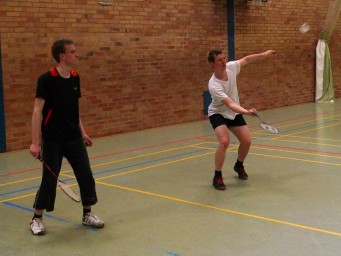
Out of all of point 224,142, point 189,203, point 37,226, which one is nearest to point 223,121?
point 224,142

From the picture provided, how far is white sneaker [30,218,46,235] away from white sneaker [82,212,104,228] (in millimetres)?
392

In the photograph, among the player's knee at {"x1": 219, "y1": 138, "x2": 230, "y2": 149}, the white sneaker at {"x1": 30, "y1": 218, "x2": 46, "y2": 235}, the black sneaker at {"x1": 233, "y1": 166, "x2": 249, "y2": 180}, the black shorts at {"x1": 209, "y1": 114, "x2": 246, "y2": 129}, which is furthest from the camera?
the black sneaker at {"x1": 233, "y1": 166, "x2": 249, "y2": 180}

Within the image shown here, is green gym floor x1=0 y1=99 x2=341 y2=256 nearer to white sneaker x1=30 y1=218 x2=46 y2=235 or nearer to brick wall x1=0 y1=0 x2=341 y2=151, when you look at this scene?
white sneaker x1=30 y1=218 x2=46 y2=235

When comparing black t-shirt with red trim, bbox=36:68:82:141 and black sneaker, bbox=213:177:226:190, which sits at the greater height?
black t-shirt with red trim, bbox=36:68:82:141

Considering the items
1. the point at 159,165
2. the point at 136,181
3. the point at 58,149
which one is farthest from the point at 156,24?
the point at 58,149

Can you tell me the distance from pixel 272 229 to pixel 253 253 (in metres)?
0.60

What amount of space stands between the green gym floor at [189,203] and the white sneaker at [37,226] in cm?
5

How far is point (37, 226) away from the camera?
15.0ft

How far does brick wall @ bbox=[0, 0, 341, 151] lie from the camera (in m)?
9.14

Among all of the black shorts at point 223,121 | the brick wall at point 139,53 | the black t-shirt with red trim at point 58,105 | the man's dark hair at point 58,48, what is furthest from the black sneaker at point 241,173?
the brick wall at point 139,53

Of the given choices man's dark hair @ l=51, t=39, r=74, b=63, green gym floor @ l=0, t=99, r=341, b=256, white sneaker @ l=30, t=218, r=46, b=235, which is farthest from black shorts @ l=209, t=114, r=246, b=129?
white sneaker @ l=30, t=218, r=46, b=235

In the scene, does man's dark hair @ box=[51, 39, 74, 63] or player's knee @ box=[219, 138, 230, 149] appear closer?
man's dark hair @ box=[51, 39, 74, 63]

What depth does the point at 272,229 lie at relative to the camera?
4.46m

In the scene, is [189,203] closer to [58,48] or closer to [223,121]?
[223,121]
